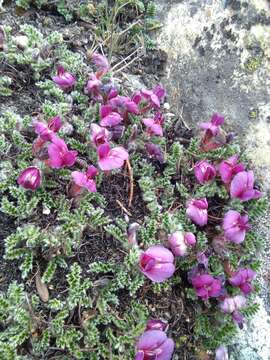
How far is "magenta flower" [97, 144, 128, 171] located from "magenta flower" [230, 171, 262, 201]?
668mm

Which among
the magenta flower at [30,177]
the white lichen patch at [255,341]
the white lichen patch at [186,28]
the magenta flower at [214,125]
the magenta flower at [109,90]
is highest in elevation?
the white lichen patch at [186,28]

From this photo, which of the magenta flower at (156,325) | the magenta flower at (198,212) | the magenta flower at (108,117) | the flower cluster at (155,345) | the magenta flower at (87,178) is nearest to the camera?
the flower cluster at (155,345)

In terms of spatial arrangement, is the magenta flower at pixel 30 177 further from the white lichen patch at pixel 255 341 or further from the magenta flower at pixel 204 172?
the white lichen patch at pixel 255 341

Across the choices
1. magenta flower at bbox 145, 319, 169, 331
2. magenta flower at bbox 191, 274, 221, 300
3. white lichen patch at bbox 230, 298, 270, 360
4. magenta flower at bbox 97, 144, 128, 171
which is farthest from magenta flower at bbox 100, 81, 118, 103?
white lichen patch at bbox 230, 298, 270, 360

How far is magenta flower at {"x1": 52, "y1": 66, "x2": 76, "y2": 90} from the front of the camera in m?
3.26

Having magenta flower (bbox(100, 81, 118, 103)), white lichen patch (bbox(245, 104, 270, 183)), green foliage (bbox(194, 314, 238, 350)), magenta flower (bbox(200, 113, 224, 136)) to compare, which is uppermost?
magenta flower (bbox(100, 81, 118, 103))

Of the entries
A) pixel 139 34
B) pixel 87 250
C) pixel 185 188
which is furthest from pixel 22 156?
pixel 139 34

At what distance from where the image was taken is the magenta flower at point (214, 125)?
10.7 ft

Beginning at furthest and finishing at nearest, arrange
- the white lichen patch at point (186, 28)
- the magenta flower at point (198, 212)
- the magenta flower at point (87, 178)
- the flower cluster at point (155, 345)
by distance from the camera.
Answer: the white lichen patch at point (186, 28), the magenta flower at point (198, 212), the magenta flower at point (87, 178), the flower cluster at point (155, 345)

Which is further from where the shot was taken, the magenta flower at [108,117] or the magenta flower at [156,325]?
the magenta flower at [108,117]

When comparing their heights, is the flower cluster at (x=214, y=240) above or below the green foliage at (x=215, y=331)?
above

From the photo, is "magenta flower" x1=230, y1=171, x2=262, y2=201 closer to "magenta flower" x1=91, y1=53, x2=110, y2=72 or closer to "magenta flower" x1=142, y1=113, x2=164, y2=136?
"magenta flower" x1=142, y1=113, x2=164, y2=136

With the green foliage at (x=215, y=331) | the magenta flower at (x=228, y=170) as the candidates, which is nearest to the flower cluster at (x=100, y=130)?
the magenta flower at (x=228, y=170)

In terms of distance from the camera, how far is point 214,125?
3275mm
